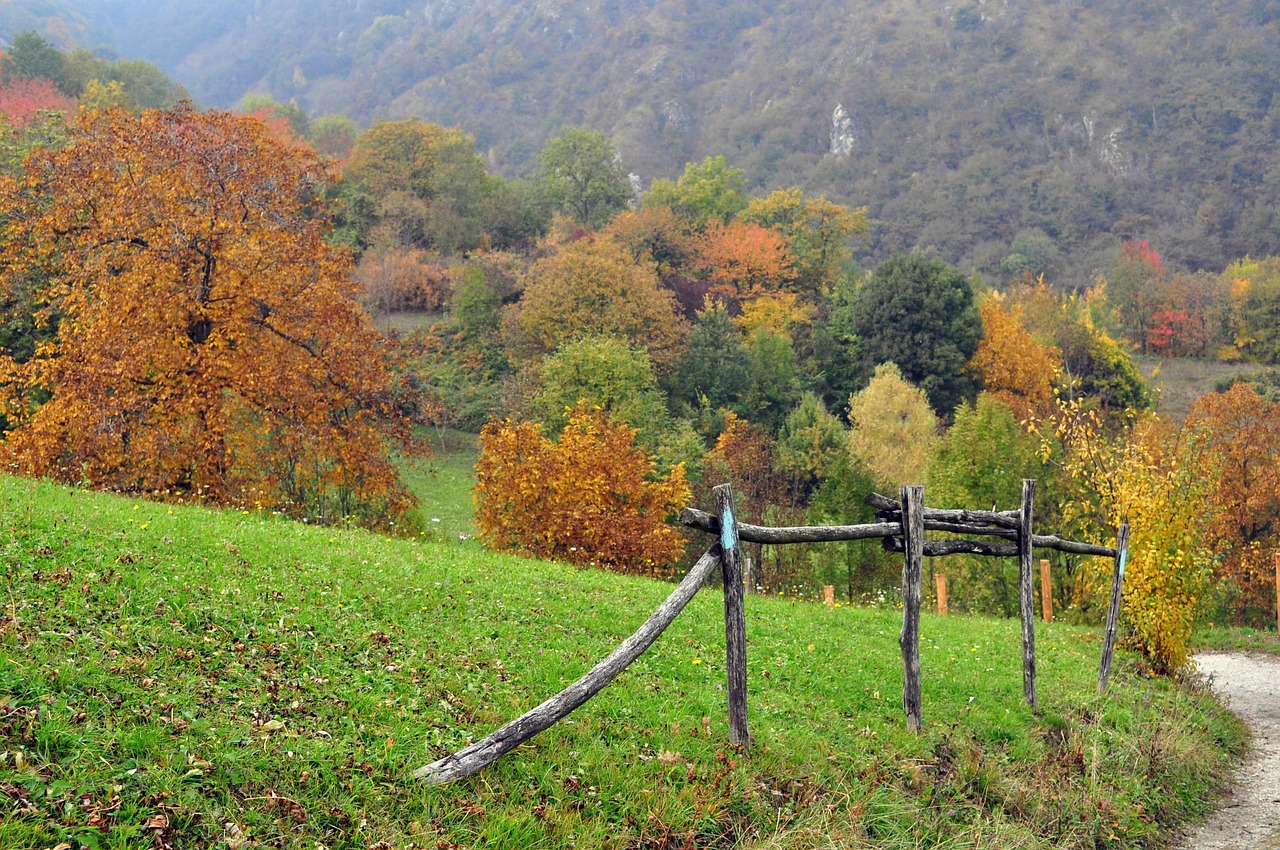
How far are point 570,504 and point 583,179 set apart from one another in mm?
71253

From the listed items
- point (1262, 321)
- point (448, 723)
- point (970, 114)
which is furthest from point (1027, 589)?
point (970, 114)

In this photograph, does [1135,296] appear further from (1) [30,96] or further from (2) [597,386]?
(1) [30,96]

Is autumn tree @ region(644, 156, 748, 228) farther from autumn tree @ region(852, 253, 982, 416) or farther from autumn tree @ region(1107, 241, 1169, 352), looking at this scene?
autumn tree @ region(1107, 241, 1169, 352)

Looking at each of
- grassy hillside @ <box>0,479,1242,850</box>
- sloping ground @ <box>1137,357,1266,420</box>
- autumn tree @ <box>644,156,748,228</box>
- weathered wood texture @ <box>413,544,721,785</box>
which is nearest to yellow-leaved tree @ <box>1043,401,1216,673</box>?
grassy hillside @ <box>0,479,1242,850</box>

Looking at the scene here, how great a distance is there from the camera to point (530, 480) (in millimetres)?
23781

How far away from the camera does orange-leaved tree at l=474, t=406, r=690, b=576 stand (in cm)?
2317

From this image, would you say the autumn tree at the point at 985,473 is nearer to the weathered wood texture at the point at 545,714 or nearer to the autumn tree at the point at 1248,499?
the autumn tree at the point at 1248,499

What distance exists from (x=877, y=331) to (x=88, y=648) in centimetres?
6209

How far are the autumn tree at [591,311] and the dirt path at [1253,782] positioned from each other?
3896 cm

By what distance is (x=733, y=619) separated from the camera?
24.9 ft

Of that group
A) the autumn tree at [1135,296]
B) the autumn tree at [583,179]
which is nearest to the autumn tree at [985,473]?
the autumn tree at [1135,296]

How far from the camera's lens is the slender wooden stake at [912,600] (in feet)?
30.5

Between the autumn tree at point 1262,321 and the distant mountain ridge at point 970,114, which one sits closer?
the autumn tree at point 1262,321

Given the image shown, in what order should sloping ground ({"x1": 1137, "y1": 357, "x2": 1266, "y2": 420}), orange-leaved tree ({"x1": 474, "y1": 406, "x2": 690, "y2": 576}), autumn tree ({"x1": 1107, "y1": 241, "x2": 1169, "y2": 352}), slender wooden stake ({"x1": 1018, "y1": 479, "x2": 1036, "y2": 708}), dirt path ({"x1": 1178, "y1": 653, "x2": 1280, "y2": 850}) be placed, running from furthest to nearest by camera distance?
autumn tree ({"x1": 1107, "y1": 241, "x2": 1169, "y2": 352})
sloping ground ({"x1": 1137, "y1": 357, "x2": 1266, "y2": 420})
orange-leaved tree ({"x1": 474, "y1": 406, "x2": 690, "y2": 576})
slender wooden stake ({"x1": 1018, "y1": 479, "x2": 1036, "y2": 708})
dirt path ({"x1": 1178, "y1": 653, "x2": 1280, "y2": 850})
